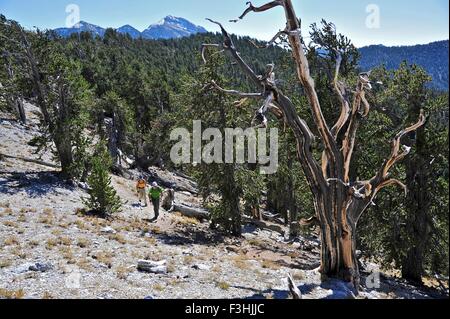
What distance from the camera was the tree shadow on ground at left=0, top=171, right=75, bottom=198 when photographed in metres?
15.8

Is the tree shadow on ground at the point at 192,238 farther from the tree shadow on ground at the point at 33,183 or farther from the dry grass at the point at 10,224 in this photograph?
the tree shadow on ground at the point at 33,183

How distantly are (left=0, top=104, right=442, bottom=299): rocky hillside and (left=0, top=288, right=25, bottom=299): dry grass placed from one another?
14 mm

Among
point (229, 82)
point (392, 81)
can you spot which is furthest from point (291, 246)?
point (392, 81)

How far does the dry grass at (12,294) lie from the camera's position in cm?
647

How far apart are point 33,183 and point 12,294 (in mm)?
11506

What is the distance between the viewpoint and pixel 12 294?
6.57 meters

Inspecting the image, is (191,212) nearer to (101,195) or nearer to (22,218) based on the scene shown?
(101,195)

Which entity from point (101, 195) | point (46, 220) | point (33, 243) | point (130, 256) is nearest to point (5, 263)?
point (33, 243)

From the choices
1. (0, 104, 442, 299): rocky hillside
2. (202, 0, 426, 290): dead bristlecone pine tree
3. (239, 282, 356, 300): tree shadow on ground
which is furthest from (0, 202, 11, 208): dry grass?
(202, 0, 426, 290): dead bristlecone pine tree

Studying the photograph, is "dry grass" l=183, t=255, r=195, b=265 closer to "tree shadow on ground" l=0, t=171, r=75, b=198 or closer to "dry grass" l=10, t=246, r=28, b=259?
"dry grass" l=10, t=246, r=28, b=259
